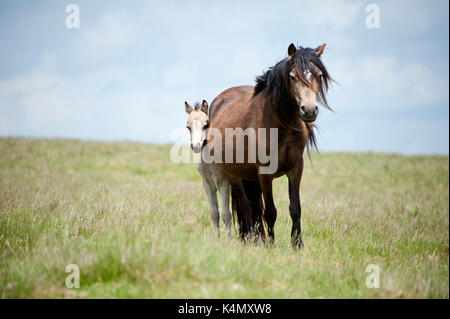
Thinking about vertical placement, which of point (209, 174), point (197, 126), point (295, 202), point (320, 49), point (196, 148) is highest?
point (320, 49)

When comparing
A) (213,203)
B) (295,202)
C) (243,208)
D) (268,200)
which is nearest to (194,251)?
(268,200)

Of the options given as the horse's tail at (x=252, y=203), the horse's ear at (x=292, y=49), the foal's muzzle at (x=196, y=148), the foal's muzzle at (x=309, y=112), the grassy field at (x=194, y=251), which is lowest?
the grassy field at (x=194, y=251)

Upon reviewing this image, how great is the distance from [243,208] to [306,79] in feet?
7.82

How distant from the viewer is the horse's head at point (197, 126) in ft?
17.6

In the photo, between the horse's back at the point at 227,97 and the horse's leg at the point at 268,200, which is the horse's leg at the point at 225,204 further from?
the horse's back at the point at 227,97

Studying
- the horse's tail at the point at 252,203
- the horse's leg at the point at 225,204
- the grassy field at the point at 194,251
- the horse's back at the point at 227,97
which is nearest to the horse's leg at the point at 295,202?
the grassy field at the point at 194,251

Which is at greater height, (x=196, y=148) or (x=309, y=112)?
(x=309, y=112)

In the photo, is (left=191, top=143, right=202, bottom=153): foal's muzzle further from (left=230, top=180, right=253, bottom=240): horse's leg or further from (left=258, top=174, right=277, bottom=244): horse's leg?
(left=258, top=174, right=277, bottom=244): horse's leg

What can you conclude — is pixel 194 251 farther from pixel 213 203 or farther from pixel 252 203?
pixel 252 203

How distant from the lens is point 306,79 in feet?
13.6

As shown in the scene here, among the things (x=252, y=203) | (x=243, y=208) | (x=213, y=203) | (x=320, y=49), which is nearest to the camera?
(x=320, y=49)

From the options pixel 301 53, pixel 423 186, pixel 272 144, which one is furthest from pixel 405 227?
pixel 423 186
